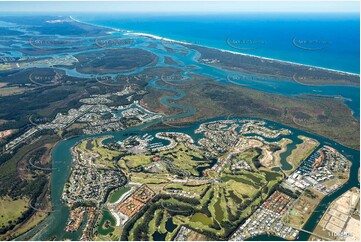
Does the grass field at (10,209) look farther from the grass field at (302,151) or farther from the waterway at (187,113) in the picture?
the grass field at (302,151)

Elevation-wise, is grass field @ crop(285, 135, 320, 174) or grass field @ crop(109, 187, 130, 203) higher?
grass field @ crop(285, 135, 320, 174)

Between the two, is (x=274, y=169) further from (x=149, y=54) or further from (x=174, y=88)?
(x=149, y=54)

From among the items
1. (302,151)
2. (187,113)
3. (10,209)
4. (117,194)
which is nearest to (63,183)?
(10,209)

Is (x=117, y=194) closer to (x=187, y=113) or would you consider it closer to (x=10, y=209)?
(x=10, y=209)

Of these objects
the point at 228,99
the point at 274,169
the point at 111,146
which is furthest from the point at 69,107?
the point at 274,169

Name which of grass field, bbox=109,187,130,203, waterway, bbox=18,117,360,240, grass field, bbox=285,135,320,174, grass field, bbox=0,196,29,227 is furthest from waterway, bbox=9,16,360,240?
grass field, bbox=109,187,130,203

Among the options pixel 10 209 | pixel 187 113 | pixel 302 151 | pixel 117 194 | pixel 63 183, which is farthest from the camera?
pixel 187 113

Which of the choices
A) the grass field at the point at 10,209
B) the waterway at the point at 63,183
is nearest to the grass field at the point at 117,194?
the waterway at the point at 63,183

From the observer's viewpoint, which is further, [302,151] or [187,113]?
[187,113]

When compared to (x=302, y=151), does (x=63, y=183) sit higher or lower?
lower

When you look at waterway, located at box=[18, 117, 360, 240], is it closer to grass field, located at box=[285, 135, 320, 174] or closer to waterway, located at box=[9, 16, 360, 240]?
waterway, located at box=[9, 16, 360, 240]

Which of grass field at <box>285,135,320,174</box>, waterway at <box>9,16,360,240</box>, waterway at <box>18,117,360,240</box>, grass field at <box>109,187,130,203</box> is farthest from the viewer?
grass field at <box>285,135,320,174</box>
